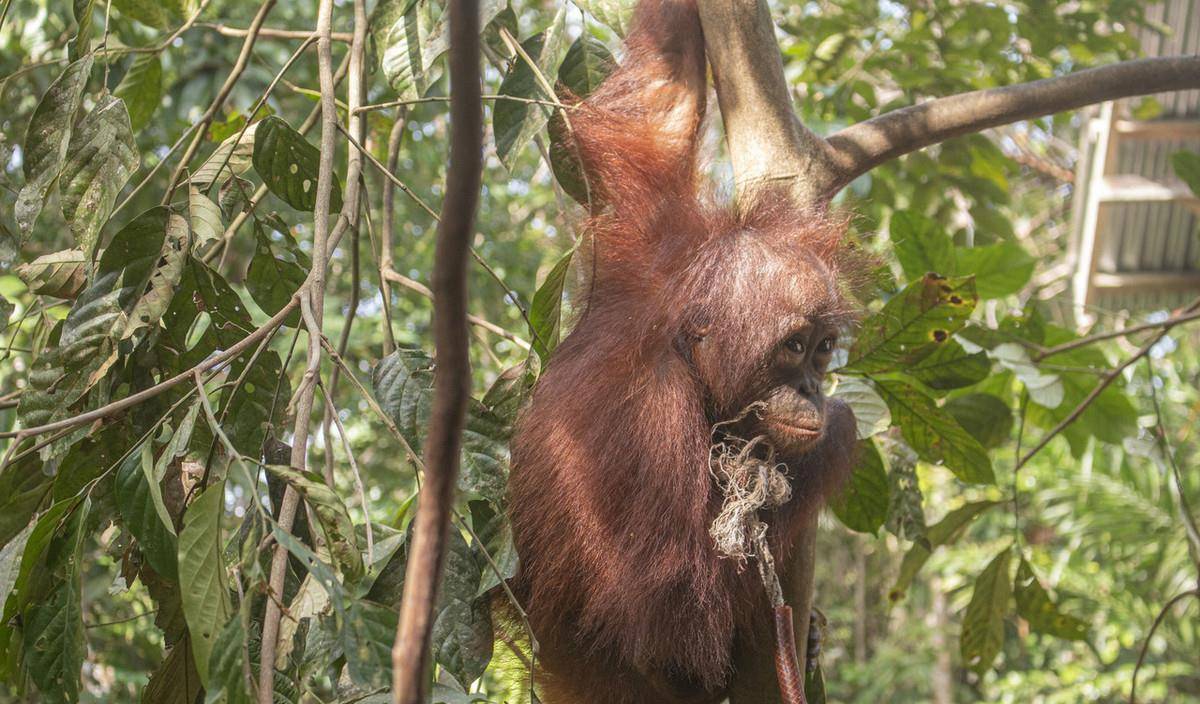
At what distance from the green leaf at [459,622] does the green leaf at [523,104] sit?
0.78 meters

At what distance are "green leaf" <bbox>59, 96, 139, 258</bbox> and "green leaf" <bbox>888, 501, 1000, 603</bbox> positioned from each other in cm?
225

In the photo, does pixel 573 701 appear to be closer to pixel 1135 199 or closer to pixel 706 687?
pixel 706 687

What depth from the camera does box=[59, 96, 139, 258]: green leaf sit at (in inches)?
74.5

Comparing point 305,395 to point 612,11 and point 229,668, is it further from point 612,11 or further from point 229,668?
point 612,11

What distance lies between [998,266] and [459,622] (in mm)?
1985

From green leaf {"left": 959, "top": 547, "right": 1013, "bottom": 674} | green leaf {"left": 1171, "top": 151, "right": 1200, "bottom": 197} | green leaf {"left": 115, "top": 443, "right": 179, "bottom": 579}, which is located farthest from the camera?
green leaf {"left": 1171, "top": 151, "right": 1200, "bottom": 197}

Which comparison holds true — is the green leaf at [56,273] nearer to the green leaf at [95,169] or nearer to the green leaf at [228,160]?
the green leaf at [95,169]

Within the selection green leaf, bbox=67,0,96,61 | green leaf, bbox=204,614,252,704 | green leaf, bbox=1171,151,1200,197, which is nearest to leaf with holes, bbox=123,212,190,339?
green leaf, bbox=67,0,96,61

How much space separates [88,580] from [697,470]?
121 inches

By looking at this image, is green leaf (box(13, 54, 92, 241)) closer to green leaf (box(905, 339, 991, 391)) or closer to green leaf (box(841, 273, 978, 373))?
green leaf (box(841, 273, 978, 373))

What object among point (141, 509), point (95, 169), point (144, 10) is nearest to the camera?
point (141, 509)

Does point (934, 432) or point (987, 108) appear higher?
point (987, 108)

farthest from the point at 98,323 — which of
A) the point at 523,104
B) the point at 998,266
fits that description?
the point at 998,266

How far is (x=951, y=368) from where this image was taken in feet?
8.77
